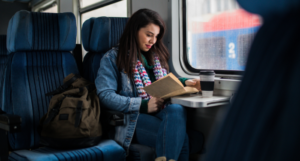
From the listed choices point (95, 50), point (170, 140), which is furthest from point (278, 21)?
point (95, 50)

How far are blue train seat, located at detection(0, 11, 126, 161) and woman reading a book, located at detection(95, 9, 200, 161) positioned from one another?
206 millimetres

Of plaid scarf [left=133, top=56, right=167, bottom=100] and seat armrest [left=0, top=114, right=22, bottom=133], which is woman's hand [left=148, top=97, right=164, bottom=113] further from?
seat armrest [left=0, top=114, right=22, bottom=133]

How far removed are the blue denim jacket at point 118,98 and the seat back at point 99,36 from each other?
1.08 feet

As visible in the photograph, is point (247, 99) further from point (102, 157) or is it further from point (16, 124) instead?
point (16, 124)

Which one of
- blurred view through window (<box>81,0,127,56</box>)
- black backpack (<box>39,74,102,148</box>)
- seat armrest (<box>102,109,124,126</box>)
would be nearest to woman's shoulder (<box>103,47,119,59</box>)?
black backpack (<box>39,74,102,148</box>)

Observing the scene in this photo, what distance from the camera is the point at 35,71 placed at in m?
1.98

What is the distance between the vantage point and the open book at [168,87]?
1.58m

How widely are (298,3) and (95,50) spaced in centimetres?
209

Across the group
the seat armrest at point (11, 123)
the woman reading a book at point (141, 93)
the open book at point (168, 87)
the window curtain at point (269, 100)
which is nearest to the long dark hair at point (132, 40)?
the woman reading a book at point (141, 93)

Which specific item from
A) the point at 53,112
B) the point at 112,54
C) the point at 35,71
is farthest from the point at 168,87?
the point at 35,71

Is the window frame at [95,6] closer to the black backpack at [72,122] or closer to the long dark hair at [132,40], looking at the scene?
the long dark hair at [132,40]

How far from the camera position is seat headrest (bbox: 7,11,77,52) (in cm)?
191

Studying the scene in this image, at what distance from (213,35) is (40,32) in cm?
135

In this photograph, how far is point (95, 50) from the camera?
2.23m
